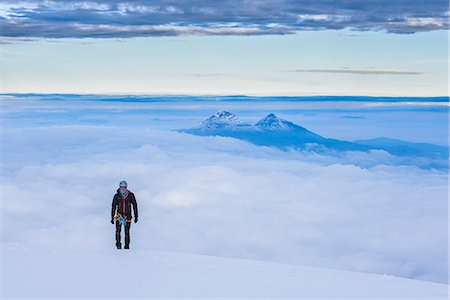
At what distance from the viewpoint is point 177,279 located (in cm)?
1767

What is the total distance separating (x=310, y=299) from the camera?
1631 cm

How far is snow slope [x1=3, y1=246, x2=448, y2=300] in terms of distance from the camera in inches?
656

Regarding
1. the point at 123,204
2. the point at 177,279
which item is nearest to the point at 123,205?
the point at 123,204

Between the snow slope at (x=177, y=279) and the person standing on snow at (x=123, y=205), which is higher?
the person standing on snow at (x=123, y=205)

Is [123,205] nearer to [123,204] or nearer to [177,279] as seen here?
[123,204]

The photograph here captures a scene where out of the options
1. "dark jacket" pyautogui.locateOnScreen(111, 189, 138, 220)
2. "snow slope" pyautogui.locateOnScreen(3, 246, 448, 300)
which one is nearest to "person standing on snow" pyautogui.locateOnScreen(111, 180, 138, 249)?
"dark jacket" pyautogui.locateOnScreen(111, 189, 138, 220)

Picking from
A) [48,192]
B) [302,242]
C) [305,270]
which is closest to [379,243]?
[302,242]

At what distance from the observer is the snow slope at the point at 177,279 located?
656 inches

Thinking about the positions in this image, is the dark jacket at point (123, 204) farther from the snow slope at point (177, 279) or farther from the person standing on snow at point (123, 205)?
the snow slope at point (177, 279)

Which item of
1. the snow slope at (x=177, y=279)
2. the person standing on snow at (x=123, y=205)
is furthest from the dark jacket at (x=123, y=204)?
the snow slope at (x=177, y=279)

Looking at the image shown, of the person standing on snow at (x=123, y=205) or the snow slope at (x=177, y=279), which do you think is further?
the person standing on snow at (x=123, y=205)

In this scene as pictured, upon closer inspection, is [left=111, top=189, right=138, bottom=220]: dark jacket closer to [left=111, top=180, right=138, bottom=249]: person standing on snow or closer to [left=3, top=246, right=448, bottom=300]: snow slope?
[left=111, top=180, right=138, bottom=249]: person standing on snow

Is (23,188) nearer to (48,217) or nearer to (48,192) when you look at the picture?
(48,192)

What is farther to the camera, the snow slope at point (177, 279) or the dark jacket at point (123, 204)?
the dark jacket at point (123, 204)
